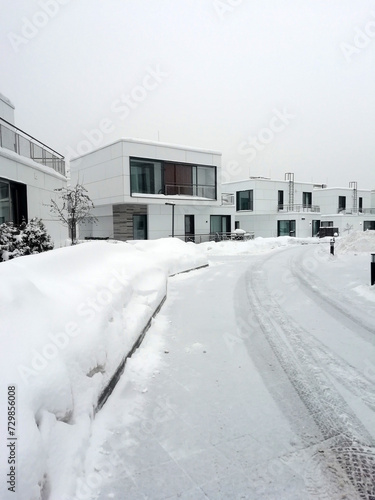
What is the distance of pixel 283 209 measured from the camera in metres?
42.0

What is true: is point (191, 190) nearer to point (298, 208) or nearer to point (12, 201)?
point (12, 201)

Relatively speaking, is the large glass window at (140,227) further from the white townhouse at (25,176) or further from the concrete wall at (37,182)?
the white townhouse at (25,176)

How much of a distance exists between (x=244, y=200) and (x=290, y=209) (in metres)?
6.09

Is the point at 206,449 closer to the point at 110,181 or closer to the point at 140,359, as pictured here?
the point at 140,359

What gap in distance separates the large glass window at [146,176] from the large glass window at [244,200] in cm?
1705

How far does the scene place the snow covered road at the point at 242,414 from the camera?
2.39 meters

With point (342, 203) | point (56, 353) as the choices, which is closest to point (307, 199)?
point (342, 203)

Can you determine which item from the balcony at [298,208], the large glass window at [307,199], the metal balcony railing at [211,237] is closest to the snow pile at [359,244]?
the metal balcony railing at [211,237]

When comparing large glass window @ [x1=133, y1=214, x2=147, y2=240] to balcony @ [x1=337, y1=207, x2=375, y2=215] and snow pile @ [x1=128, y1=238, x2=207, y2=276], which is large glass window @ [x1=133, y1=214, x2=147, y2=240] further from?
balcony @ [x1=337, y1=207, x2=375, y2=215]

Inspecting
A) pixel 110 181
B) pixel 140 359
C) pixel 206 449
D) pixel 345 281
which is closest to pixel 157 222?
pixel 110 181

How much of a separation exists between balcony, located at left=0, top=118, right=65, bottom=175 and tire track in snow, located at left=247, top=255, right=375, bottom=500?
1085 cm

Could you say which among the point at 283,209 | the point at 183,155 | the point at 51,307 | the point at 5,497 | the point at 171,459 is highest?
the point at 183,155

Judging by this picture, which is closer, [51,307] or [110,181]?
[51,307]

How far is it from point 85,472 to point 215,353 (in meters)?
2.58
